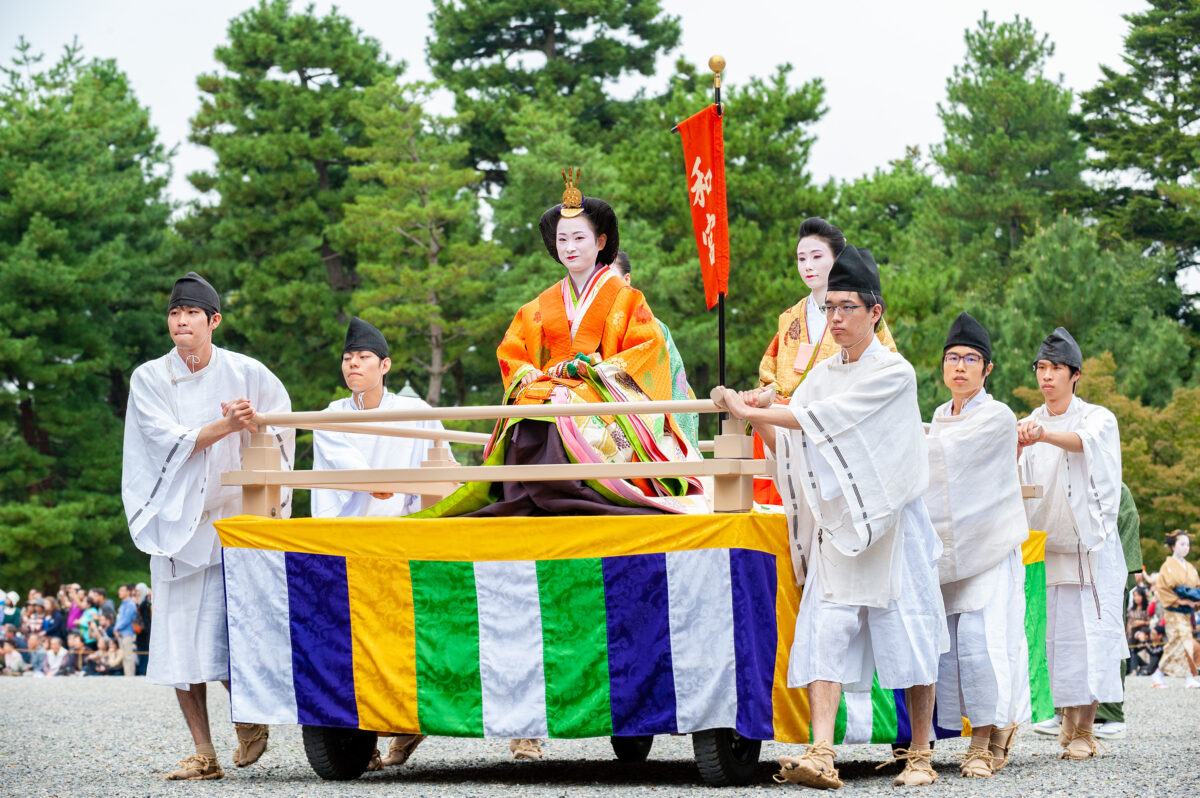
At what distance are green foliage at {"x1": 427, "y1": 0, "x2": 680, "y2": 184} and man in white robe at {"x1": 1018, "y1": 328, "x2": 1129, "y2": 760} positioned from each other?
22994 mm

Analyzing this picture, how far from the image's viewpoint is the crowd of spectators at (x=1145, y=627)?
16.3 m

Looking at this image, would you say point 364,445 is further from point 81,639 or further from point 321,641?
point 81,639

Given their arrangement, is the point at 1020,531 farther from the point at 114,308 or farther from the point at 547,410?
the point at 114,308

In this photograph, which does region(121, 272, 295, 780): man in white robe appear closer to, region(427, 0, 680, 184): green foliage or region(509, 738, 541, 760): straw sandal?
region(509, 738, 541, 760): straw sandal

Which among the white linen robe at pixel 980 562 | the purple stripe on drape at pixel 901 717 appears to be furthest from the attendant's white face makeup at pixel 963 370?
the purple stripe on drape at pixel 901 717

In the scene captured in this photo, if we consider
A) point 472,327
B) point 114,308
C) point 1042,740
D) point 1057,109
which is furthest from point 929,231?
point 1042,740

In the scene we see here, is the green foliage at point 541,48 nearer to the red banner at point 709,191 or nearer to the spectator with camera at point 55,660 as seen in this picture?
the spectator with camera at point 55,660

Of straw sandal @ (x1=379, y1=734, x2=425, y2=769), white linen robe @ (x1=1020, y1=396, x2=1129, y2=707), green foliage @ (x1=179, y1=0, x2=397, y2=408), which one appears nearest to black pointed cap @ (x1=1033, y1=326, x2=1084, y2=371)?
white linen robe @ (x1=1020, y1=396, x2=1129, y2=707)

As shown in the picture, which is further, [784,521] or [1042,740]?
[1042,740]

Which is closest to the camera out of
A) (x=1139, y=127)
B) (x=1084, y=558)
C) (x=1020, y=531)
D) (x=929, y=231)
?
(x=1020, y=531)

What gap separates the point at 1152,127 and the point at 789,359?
24.3 metres

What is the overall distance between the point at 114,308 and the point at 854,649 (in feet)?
89.4

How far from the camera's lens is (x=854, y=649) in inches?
205

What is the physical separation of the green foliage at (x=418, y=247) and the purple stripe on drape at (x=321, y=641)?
18743mm
